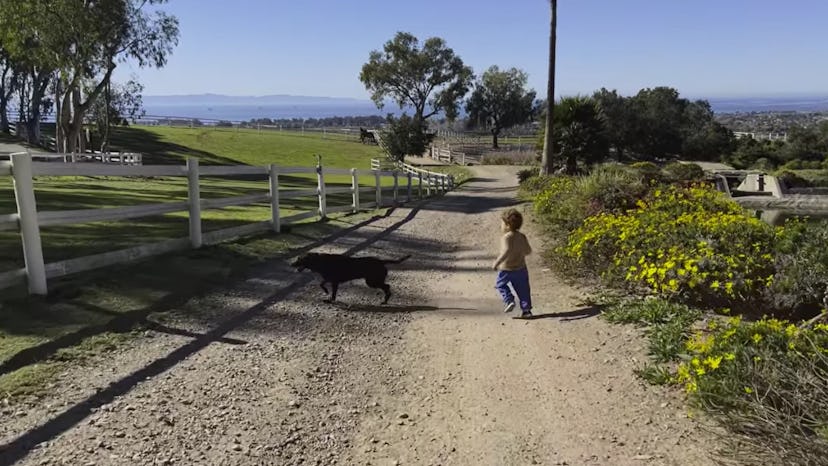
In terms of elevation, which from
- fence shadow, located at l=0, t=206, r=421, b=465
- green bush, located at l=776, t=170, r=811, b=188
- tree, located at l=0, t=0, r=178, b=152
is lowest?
green bush, located at l=776, t=170, r=811, b=188

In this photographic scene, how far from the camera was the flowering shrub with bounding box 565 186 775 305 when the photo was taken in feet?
19.4

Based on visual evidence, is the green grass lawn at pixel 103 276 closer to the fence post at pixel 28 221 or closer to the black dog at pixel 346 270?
the fence post at pixel 28 221

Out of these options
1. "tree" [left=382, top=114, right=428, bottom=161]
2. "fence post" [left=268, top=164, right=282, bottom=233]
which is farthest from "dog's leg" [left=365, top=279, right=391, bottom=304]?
"tree" [left=382, top=114, right=428, bottom=161]

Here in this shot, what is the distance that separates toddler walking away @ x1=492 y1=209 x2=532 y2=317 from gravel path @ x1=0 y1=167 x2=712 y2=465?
0.24 m

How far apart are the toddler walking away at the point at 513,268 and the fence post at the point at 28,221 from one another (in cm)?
407

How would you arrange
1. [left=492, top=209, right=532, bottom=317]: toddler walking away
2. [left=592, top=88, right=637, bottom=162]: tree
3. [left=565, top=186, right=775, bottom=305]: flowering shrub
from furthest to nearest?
[left=592, top=88, right=637, bottom=162]: tree → [left=492, top=209, right=532, bottom=317]: toddler walking away → [left=565, top=186, right=775, bottom=305]: flowering shrub

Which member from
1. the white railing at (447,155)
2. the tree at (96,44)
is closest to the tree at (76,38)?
the tree at (96,44)

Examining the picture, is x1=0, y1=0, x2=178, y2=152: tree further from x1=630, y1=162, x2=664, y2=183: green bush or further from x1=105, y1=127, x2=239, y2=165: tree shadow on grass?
x1=630, y1=162, x2=664, y2=183: green bush

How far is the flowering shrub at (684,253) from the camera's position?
5.90 metres

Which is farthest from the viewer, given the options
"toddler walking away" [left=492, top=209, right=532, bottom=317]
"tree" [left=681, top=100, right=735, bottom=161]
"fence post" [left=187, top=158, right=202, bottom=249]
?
"tree" [left=681, top=100, right=735, bottom=161]

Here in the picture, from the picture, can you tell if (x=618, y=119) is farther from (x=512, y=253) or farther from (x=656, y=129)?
(x=512, y=253)

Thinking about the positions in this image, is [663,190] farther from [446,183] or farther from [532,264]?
[446,183]

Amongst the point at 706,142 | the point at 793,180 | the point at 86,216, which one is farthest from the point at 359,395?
the point at 706,142

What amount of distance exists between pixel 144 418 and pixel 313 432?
969 millimetres
